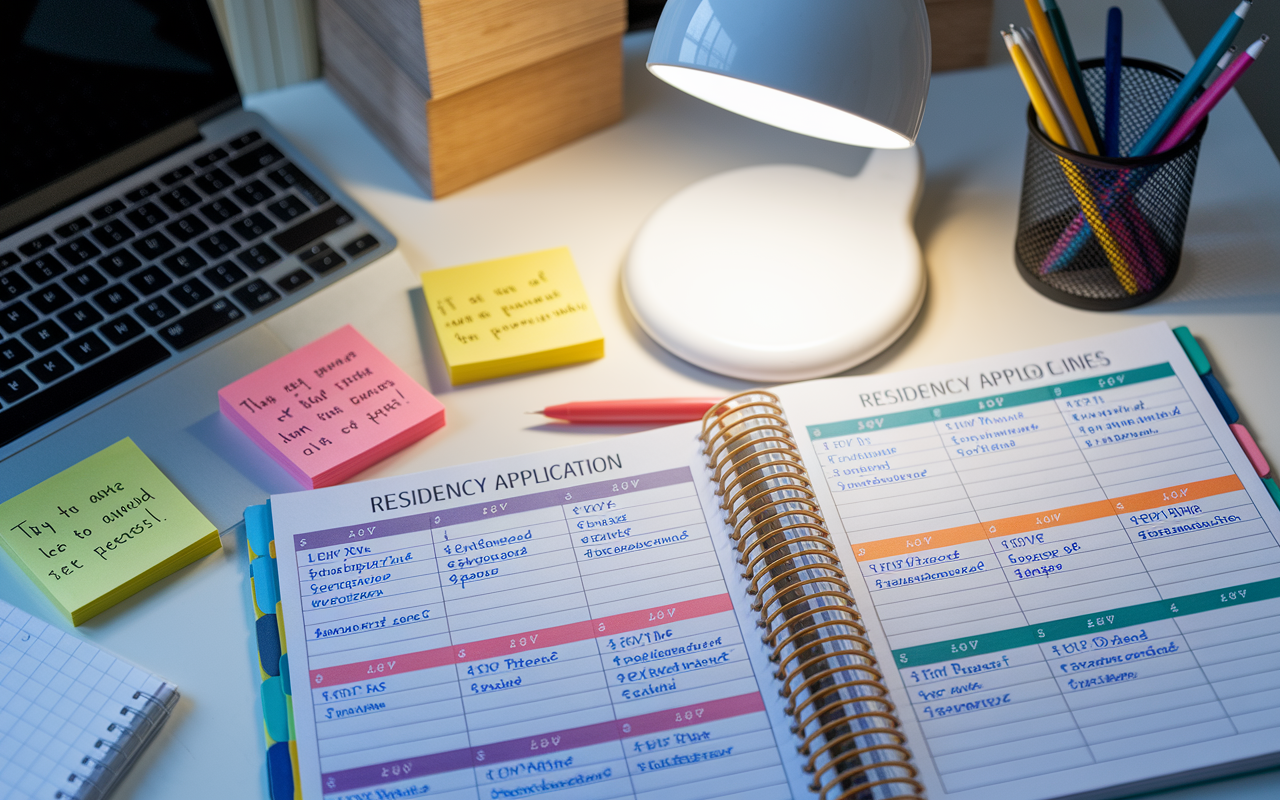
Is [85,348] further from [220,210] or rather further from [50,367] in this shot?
[220,210]

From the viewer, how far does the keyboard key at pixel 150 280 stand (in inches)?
28.6

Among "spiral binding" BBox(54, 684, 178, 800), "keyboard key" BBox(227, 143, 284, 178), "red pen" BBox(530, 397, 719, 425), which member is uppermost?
"keyboard key" BBox(227, 143, 284, 178)

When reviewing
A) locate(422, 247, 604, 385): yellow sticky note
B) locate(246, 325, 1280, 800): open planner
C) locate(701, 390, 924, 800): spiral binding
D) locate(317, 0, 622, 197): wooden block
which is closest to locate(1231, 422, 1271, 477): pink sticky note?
locate(246, 325, 1280, 800): open planner

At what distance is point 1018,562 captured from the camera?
1.97 feet

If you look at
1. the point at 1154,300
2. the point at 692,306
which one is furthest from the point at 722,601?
the point at 1154,300

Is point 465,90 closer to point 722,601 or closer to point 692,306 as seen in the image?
point 692,306

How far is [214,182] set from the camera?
2.60 feet

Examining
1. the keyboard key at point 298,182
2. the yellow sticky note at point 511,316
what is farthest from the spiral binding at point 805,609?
the keyboard key at point 298,182

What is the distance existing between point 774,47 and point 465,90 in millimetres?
326

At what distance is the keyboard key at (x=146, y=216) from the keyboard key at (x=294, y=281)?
0.33 ft

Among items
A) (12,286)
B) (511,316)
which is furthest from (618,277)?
(12,286)

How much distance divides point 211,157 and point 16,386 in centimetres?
22

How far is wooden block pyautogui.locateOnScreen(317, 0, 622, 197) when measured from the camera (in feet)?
2.64

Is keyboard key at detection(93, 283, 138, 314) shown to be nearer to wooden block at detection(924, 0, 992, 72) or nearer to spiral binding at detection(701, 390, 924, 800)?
spiral binding at detection(701, 390, 924, 800)
